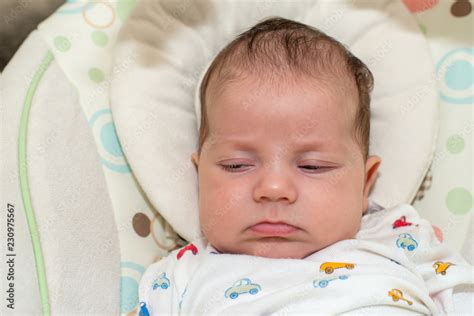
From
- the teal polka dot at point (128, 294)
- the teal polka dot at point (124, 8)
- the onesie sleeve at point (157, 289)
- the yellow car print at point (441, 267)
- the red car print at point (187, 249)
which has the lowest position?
the teal polka dot at point (128, 294)

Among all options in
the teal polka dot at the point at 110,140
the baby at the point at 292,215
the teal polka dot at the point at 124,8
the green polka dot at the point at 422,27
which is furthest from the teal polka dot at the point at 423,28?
the teal polka dot at the point at 110,140

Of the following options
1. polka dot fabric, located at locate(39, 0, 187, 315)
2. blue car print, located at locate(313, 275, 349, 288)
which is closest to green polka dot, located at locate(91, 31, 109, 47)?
polka dot fabric, located at locate(39, 0, 187, 315)

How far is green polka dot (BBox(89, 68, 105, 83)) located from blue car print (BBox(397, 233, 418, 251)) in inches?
36.5

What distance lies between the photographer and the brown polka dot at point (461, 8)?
1925mm

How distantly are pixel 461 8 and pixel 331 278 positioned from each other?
967 mm

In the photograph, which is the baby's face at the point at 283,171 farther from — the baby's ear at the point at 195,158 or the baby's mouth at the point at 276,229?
the baby's ear at the point at 195,158

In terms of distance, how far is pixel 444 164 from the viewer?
71.9 inches

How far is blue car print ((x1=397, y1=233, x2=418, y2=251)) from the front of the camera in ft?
5.22

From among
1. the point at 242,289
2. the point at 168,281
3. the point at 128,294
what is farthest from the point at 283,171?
the point at 128,294

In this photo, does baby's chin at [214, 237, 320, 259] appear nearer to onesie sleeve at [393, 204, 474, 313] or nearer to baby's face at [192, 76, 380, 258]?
baby's face at [192, 76, 380, 258]

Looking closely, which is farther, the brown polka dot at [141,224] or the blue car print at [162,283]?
the brown polka dot at [141,224]

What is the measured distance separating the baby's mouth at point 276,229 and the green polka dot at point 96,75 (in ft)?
2.18

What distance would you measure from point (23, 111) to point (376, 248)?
3.11ft

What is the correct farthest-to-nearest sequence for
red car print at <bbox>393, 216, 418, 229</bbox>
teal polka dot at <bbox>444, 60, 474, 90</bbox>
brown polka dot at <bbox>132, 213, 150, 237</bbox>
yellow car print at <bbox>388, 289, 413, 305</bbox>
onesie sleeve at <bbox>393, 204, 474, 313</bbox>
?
teal polka dot at <bbox>444, 60, 474, 90</bbox>, brown polka dot at <bbox>132, 213, 150, 237</bbox>, red car print at <bbox>393, 216, 418, 229</bbox>, onesie sleeve at <bbox>393, 204, 474, 313</bbox>, yellow car print at <bbox>388, 289, 413, 305</bbox>
